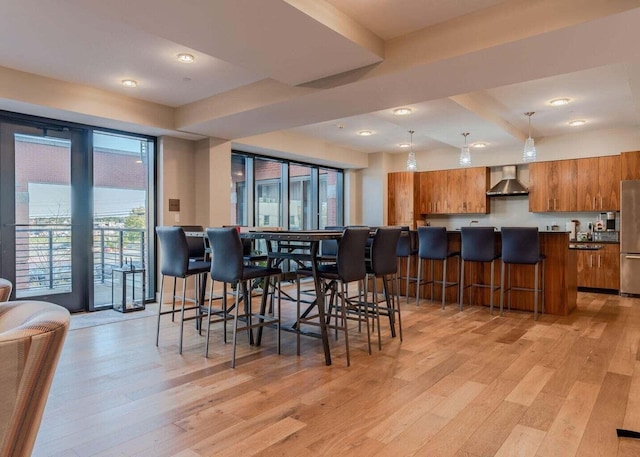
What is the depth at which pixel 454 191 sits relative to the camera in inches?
310

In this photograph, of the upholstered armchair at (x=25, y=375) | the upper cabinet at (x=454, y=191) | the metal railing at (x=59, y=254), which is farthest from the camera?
the upper cabinet at (x=454, y=191)

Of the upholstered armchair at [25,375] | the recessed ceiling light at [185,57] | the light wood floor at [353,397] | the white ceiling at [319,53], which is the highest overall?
the recessed ceiling light at [185,57]

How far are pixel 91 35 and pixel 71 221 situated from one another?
248 centimetres

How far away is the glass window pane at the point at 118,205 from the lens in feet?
16.6

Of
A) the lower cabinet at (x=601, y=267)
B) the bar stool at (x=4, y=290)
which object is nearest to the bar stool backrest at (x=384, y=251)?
the bar stool at (x=4, y=290)

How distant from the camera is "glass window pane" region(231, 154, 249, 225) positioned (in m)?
6.58

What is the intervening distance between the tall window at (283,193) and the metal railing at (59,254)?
5.50 ft

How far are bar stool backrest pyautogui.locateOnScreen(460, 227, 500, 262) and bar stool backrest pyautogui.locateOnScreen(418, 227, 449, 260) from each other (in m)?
0.25

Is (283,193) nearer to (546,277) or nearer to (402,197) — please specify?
(402,197)

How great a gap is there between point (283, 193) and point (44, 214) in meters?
3.76

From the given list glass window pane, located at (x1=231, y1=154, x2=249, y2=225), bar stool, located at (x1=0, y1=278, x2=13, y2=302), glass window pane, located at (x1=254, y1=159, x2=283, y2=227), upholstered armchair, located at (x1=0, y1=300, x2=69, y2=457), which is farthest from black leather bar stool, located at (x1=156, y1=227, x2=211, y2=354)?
glass window pane, located at (x1=254, y1=159, x2=283, y2=227)

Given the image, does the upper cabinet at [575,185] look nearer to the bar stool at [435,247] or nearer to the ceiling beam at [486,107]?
the ceiling beam at [486,107]

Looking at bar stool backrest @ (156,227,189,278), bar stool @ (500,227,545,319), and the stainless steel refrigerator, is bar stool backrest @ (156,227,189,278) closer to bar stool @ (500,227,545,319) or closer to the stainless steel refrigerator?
bar stool @ (500,227,545,319)

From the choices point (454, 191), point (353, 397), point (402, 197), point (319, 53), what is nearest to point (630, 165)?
point (454, 191)
